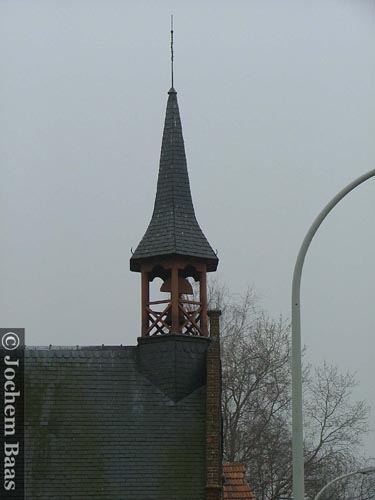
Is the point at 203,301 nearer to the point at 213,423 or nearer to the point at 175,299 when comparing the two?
the point at 175,299

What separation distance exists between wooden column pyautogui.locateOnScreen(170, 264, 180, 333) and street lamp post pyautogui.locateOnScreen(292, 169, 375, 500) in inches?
475

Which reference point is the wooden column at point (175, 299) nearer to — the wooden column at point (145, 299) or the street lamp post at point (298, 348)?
the wooden column at point (145, 299)

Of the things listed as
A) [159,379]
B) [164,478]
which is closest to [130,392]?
[159,379]

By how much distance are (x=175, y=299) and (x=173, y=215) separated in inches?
89.9

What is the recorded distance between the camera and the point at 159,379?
24.0m

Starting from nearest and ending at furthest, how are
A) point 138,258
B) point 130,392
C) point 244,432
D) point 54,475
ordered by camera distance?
point 54,475 < point 130,392 < point 138,258 < point 244,432

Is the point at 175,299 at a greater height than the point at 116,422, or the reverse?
the point at 175,299

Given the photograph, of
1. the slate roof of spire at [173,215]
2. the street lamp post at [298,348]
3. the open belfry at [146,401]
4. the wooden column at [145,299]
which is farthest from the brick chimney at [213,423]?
the street lamp post at [298,348]

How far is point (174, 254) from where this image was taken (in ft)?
81.5

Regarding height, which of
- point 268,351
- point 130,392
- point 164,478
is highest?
point 268,351

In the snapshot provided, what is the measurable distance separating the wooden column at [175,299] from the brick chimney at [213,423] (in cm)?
81

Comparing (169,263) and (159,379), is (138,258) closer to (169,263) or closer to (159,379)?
(169,263)

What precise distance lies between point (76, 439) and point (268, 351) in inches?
583

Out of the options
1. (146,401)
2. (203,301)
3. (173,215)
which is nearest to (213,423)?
(146,401)
